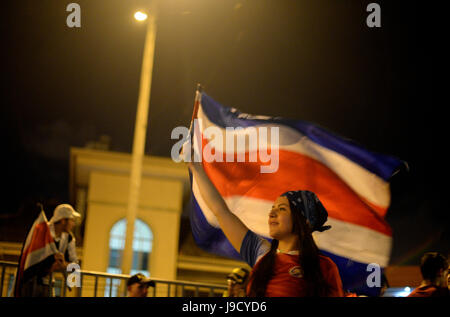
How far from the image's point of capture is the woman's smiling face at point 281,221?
537 cm

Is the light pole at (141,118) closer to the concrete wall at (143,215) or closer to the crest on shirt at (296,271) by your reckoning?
the crest on shirt at (296,271)

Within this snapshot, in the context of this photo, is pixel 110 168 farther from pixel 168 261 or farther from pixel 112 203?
pixel 168 261

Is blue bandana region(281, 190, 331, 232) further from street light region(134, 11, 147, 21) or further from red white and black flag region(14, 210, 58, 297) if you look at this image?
street light region(134, 11, 147, 21)

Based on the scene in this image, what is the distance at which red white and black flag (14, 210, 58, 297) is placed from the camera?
22.9ft

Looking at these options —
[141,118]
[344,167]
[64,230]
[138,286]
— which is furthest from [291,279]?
[141,118]

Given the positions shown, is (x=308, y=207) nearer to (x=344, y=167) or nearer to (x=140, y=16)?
(x=344, y=167)

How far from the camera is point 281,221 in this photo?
539cm

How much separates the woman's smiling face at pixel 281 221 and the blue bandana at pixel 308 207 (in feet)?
0.21

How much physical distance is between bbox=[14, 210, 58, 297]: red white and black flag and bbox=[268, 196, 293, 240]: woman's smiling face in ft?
9.45

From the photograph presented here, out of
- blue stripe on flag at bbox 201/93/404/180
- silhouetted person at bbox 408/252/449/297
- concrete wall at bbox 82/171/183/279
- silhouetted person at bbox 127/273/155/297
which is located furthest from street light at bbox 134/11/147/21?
concrete wall at bbox 82/171/183/279

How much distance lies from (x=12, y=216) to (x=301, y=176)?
22377 millimetres

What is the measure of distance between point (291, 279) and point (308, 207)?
731mm
